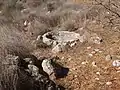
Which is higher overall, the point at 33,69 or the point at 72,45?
the point at 33,69

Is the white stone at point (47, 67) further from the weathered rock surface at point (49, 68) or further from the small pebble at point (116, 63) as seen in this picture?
the small pebble at point (116, 63)

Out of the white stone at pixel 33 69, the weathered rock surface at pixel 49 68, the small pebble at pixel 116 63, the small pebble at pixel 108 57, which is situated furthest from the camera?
the small pebble at pixel 108 57

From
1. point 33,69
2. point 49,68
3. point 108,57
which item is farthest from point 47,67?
point 108,57

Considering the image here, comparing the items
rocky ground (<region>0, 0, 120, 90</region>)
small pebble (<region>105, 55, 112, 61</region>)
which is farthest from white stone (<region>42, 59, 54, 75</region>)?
small pebble (<region>105, 55, 112, 61</region>)

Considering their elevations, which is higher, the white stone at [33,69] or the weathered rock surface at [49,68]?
the white stone at [33,69]

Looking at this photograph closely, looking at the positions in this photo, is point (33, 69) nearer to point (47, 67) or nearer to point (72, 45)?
point (47, 67)

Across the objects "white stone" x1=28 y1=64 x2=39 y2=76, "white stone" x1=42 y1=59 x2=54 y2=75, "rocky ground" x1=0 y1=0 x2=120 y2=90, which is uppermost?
"white stone" x1=28 y1=64 x2=39 y2=76

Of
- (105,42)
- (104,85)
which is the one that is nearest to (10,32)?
(105,42)

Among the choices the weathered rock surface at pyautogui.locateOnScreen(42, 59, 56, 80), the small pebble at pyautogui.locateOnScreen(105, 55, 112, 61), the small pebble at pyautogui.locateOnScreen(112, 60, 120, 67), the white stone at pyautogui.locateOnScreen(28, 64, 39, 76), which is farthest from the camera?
the small pebble at pyautogui.locateOnScreen(105, 55, 112, 61)

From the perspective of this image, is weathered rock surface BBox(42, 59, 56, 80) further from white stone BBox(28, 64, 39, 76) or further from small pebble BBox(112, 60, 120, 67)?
small pebble BBox(112, 60, 120, 67)

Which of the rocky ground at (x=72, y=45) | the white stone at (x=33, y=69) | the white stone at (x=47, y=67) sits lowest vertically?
the rocky ground at (x=72, y=45)

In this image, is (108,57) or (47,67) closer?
(47,67)

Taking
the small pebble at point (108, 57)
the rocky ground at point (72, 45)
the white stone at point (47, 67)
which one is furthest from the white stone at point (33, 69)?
the small pebble at point (108, 57)

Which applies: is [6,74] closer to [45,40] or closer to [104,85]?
[104,85]
